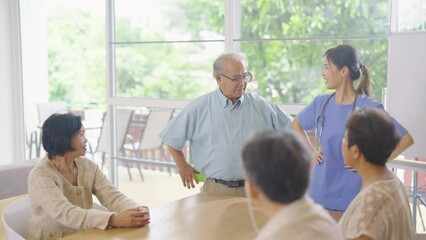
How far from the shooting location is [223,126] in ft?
9.55

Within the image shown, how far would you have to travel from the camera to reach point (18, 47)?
5977 mm

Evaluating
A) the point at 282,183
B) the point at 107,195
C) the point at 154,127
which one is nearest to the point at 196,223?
the point at 107,195

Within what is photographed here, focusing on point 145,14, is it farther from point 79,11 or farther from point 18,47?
point 79,11

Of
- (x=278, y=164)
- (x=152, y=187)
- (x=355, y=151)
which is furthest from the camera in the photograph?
(x=152, y=187)

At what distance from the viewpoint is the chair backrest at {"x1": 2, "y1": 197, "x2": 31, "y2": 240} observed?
223 centimetres

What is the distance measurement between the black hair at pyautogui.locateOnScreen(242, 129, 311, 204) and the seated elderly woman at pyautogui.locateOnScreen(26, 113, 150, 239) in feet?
3.49

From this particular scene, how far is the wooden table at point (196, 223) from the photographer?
6.79 ft

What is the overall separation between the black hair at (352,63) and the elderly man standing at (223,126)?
515 millimetres

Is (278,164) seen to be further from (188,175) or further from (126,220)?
(188,175)

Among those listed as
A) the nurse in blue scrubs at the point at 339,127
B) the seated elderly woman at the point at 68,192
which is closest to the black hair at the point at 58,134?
the seated elderly woman at the point at 68,192

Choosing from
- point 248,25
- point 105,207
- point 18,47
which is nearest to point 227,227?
point 105,207

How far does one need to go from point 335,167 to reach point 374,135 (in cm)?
95

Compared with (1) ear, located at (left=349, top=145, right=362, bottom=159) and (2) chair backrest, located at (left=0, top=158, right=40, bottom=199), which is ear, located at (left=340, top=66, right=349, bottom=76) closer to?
(1) ear, located at (left=349, top=145, right=362, bottom=159)

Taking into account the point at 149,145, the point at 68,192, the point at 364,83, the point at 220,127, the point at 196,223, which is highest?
the point at 364,83
